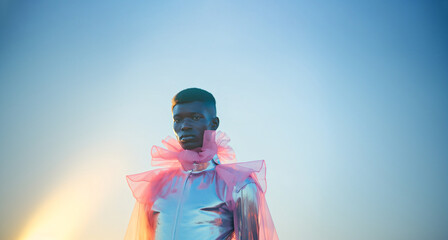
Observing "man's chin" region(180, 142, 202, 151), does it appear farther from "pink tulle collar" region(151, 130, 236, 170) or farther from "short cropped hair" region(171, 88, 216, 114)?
"short cropped hair" region(171, 88, 216, 114)

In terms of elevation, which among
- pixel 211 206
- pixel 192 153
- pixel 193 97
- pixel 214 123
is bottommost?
pixel 211 206

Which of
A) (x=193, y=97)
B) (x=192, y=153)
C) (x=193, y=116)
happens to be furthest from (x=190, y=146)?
(x=193, y=97)

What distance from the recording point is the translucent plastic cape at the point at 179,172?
122 cm

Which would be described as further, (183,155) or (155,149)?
(155,149)

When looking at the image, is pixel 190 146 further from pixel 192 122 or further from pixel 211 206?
pixel 211 206

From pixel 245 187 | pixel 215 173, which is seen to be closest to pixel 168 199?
pixel 215 173

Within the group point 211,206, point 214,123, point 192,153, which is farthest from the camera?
point 214,123

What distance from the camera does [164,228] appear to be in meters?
1.22

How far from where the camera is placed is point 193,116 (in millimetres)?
1418

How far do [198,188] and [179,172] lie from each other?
8.5 inches

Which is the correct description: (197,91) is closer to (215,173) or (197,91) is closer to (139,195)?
(215,173)

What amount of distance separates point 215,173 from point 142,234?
1.58ft

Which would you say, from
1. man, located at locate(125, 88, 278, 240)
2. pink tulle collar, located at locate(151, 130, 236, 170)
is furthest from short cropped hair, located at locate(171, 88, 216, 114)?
pink tulle collar, located at locate(151, 130, 236, 170)

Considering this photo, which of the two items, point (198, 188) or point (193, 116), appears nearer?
point (198, 188)
